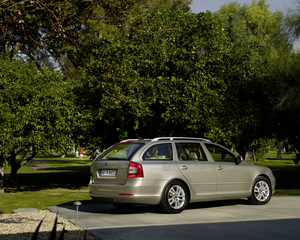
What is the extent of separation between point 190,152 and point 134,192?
1964 mm

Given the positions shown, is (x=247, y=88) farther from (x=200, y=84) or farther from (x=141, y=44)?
(x=141, y=44)

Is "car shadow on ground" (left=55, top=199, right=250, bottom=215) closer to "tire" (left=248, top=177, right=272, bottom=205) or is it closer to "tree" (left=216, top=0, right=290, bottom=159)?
"tire" (left=248, top=177, right=272, bottom=205)

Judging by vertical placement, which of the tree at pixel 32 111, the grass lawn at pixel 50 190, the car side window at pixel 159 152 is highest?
the tree at pixel 32 111

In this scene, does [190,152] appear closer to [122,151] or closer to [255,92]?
[122,151]

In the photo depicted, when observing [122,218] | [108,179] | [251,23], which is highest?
[251,23]

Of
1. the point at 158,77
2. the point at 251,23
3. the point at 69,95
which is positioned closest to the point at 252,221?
the point at 158,77

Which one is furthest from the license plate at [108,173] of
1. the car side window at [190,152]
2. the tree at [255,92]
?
the tree at [255,92]

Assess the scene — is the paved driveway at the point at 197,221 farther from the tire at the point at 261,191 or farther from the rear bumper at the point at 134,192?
the rear bumper at the point at 134,192

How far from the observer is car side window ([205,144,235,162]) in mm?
9363

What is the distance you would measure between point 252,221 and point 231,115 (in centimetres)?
1034

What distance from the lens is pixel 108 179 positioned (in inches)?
320

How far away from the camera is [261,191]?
32.1 ft

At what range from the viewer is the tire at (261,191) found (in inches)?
381

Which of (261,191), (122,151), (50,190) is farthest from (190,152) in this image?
(50,190)
